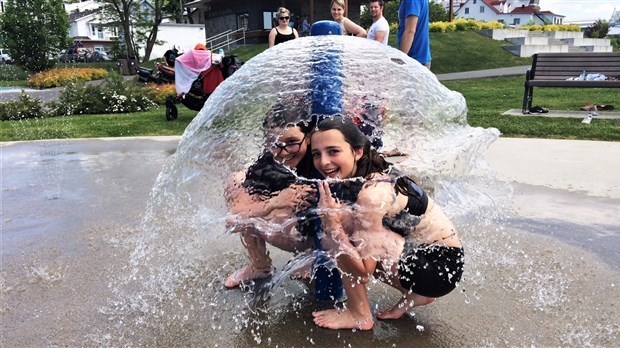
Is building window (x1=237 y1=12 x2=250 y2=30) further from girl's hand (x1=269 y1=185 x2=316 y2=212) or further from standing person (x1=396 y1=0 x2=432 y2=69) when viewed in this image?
girl's hand (x1=269 y1=185 x2=316 y2=212)

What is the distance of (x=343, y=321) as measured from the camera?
2.53 metres

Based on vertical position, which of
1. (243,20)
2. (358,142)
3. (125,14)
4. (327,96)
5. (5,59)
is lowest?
(5,59)

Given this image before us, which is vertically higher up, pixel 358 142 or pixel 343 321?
pixel 358 142

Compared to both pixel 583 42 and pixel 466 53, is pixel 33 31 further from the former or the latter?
pixel 583 42

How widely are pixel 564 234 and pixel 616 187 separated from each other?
139 cm

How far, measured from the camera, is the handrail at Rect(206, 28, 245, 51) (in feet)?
102

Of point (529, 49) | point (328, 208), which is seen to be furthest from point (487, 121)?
point (529, 49)

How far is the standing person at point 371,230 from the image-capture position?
2301 mm

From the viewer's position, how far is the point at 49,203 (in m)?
4.64

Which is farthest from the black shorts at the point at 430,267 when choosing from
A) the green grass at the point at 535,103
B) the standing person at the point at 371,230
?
the green grass at the point at 535,103

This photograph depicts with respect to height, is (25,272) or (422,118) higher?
(422,118)

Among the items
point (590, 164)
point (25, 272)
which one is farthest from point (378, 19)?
point (25, 272)

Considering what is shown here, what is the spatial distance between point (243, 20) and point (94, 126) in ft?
81.3

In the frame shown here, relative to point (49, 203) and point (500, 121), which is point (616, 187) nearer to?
point (500, 121)
